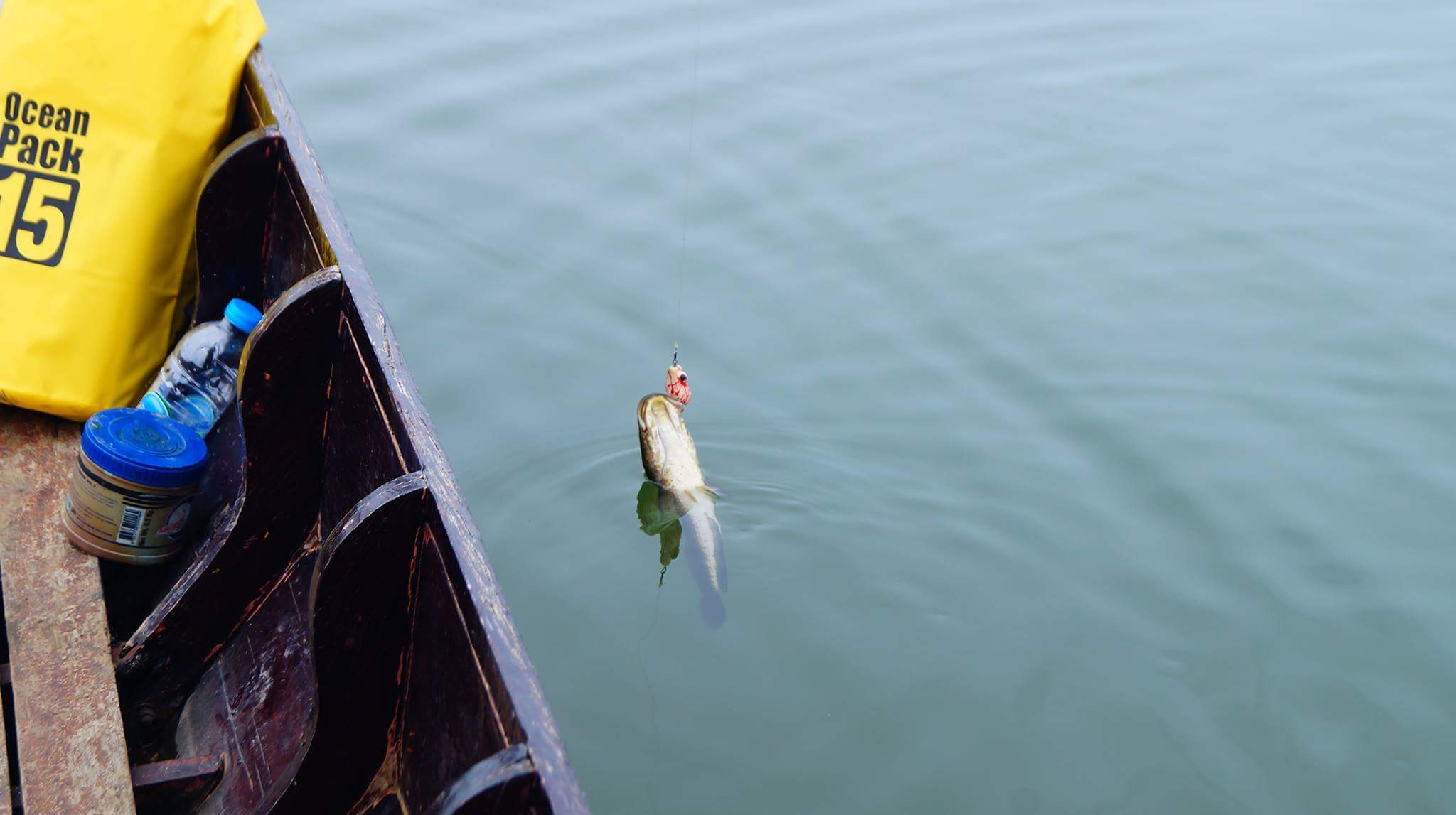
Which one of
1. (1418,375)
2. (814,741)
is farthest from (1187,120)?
(814,741)

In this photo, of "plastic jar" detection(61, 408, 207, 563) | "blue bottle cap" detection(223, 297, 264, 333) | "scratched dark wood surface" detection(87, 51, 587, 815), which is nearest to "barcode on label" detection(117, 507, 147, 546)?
"plastic jar" detection(61, 408, 207, 563)

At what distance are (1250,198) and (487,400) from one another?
406 cm

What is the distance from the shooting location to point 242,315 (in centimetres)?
337

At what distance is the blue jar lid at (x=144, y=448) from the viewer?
2807 mm

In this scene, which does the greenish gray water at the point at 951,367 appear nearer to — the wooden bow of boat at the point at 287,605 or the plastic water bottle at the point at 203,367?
the wooden bow of boat at the point at 287,605

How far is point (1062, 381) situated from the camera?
17.0 ft

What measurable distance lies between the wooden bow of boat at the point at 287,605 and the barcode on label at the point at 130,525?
9 centimetres

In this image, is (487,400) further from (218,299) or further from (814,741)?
(814,741)

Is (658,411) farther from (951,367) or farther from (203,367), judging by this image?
(951,367)

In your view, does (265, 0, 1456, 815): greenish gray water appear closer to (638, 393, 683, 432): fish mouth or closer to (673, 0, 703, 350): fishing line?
(673, 0, 703, 350): fishing line

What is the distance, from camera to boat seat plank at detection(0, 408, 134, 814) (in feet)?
7.67

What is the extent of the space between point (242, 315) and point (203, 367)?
0.60 feet

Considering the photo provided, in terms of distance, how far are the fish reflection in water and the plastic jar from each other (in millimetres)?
1658

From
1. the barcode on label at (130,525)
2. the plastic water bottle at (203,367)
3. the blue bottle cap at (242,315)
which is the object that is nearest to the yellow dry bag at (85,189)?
the plastic water bottle at (203,367)
